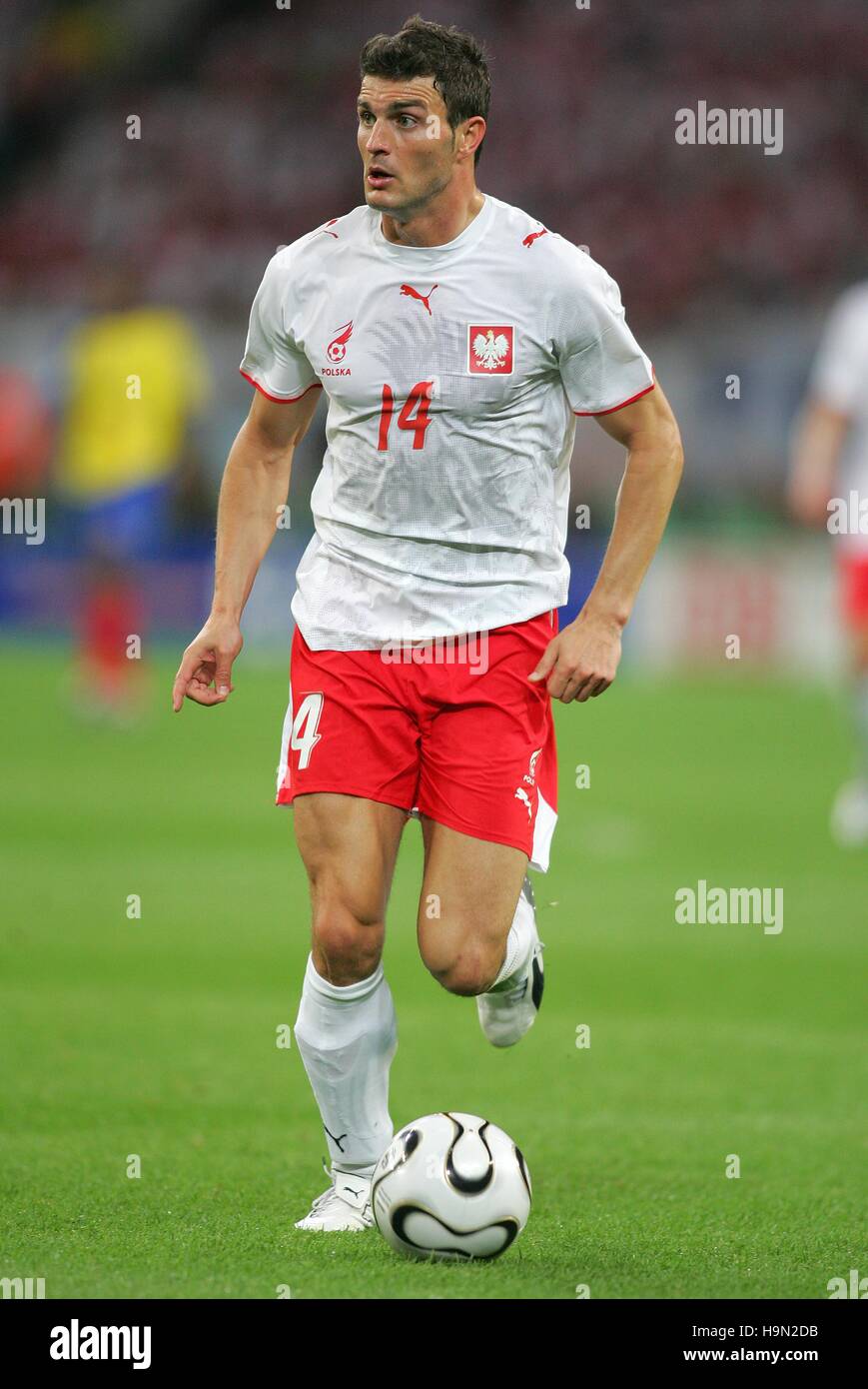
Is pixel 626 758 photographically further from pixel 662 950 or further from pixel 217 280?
pixel 217 280

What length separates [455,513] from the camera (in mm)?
4559

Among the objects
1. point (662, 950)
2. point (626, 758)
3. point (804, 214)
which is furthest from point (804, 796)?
point (804, 214)

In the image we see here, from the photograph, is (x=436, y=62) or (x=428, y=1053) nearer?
(x=436, y=62)

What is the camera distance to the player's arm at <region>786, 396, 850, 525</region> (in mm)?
9703

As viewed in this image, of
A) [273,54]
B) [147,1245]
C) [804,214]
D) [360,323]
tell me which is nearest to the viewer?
[147,1245]

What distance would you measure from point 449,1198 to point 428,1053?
2.41 meters

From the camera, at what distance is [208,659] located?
4.63 meters

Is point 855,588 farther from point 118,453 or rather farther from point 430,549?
point 118,453

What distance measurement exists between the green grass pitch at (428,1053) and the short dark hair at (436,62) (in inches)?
91.8

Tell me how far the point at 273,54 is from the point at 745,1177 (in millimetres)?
23585

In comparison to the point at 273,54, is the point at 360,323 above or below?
below
